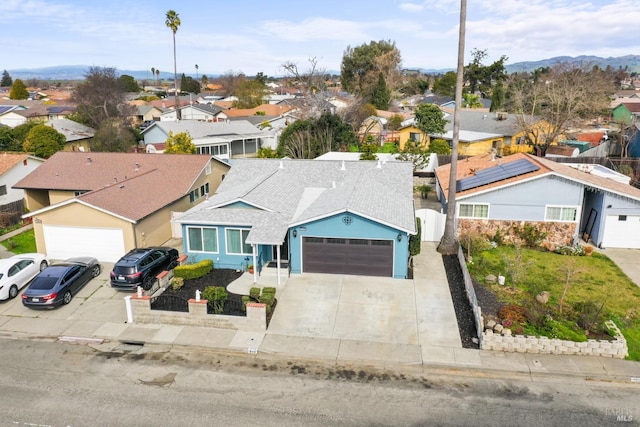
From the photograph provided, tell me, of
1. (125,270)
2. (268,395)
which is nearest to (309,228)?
(125,270)

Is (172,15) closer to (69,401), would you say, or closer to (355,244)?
(355,244)

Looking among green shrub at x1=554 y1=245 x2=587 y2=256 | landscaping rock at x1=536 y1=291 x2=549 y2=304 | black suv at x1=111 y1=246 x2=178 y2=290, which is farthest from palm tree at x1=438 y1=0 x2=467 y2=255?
black suv at x1=111 y1=246 x2=178 y2=290

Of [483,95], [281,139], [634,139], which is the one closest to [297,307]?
[281,139]

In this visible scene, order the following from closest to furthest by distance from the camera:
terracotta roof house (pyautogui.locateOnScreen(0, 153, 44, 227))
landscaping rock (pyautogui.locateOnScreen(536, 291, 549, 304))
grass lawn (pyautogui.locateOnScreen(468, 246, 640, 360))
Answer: grass lawn (pyautogui.locateOnScreen(468, 246, 640, 360))
landscaping rock (pyautogui.locateOnScreen(536, 291, 549, 304))
terracotta roof house (pyautogui.locateOnScreen(0, 153, 44, 227))

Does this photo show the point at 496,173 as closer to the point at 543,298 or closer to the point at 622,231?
the point at 622,231

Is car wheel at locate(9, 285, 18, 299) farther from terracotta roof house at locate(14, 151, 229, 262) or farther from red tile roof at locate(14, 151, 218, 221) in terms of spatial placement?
red tile roof at locate(14, 151, 218, 221)

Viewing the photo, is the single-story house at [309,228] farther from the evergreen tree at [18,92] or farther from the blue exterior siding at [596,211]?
the evergreen tree at [18,92]

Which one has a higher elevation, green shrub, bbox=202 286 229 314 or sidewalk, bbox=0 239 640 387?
green shrub, bbox=202 286 229 314
